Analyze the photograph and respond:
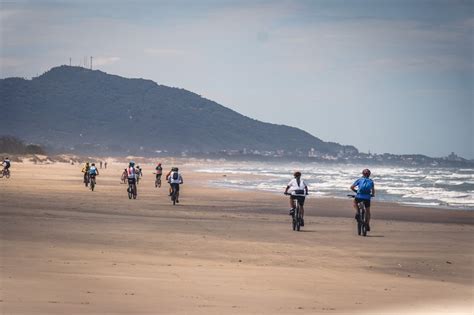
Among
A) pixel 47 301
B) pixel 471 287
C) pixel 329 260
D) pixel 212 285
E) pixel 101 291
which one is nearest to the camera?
pixel 47 301

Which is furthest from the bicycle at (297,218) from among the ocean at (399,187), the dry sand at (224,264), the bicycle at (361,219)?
the ocean at (399,187)

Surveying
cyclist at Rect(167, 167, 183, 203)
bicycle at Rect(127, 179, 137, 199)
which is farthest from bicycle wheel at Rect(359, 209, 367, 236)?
bicycle at Rect(127, 179, 137, 199)

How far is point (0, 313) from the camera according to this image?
31.9ft

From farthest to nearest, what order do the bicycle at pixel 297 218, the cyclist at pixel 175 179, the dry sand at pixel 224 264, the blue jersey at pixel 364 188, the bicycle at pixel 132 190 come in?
the bicycle at pixel 132 190, the cyclist at pixel 175 179, the bicycle at pixel 297 218, the blue jersey at pixel 364 188, the dry sand at pixel 224 264

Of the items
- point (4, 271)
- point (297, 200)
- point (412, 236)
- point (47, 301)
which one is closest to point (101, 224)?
point (297, 200)

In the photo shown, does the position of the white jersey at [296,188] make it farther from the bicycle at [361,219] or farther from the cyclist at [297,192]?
the bicycle at [361,219]

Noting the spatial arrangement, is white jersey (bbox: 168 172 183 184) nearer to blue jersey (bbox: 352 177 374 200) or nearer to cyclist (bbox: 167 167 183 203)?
cyclist (bbox: 167 167 183 203)

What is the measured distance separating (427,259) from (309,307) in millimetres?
7041

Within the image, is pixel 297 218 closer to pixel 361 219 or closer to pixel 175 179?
pixel 361 219

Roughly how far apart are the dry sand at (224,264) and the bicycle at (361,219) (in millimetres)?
214

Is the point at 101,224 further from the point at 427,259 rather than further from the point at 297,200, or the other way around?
the point at 427,259

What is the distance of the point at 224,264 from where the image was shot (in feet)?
50.1

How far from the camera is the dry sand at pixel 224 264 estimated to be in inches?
434

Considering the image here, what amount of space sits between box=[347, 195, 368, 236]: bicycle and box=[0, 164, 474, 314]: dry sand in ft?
0.70
